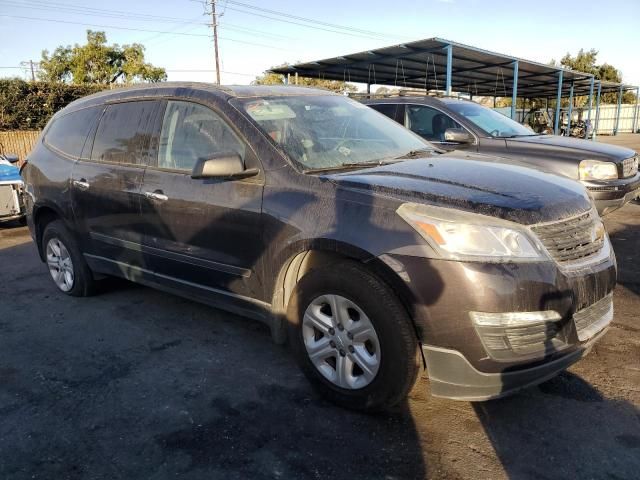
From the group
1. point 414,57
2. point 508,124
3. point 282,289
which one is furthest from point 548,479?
point 414,57

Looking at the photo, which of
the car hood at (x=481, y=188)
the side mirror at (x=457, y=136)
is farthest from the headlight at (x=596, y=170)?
the car hood at (x=481, y=188)

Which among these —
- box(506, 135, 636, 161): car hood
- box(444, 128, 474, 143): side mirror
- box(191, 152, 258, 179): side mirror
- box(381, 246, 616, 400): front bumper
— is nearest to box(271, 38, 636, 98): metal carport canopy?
box(506, 135, 636, 161): car hood

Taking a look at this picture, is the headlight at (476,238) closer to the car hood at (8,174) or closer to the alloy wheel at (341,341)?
the alloy wheel at (341,341)

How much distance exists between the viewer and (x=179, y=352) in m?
3.72

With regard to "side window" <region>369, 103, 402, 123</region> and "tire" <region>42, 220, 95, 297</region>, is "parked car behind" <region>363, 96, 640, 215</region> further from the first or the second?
"tire" <region>42, 220, 95, 297</region>

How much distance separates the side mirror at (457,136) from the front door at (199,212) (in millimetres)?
3457

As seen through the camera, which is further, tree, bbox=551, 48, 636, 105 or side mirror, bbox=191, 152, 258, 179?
tree, bbox=551, 48, 636, 105

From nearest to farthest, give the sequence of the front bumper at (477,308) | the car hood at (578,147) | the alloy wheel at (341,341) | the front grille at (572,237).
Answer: the front bumper at (477,308) < the front grille at (572,237) < the alloy wheel at (341,341) < the car hood at (578,147)

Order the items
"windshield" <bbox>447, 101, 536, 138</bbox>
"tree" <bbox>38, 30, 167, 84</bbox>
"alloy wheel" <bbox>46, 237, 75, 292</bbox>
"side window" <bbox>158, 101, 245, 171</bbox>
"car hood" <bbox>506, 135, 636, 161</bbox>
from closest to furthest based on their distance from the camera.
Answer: "side window" <bbox>158, 101, 245, 171</bbox>
"alloy wheel" <bbox>46, 237, 75, 292</bbox>
"car hood" <bbox>506, 135, 636, 161</bbox>
"windshield" <bbox>447, 101, 536, 138</bbox>
"tree" <bbox>38, 30, 167, 84</bbox>

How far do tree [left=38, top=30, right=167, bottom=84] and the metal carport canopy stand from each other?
77.2ft

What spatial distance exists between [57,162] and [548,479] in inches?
180

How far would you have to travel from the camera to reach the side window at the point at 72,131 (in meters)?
4.63

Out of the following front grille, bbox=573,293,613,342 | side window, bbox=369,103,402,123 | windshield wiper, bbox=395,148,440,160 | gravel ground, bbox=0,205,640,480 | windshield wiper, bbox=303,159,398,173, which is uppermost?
side window, bbox=369,103,402,123

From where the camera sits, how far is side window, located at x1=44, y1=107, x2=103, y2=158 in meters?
4.63
